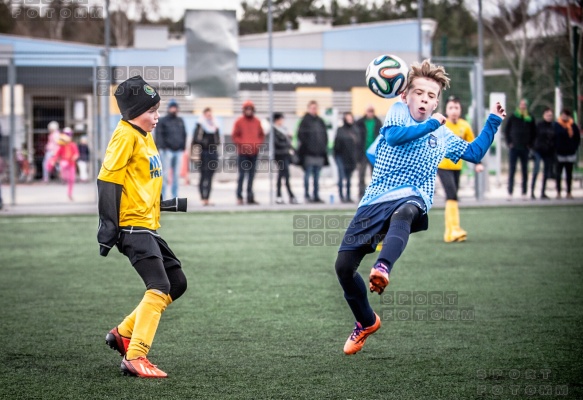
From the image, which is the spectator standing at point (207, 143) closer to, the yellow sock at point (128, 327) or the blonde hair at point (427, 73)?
the blonde hair at point (427, 73)

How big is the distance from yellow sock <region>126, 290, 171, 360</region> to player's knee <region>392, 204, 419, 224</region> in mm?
1627

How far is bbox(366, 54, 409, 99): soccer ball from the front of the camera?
6148 mm

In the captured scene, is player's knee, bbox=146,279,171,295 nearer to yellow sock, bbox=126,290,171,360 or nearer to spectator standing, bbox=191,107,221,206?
yellow sock, bbox=126,290,171,360

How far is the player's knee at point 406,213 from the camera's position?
19.3 feet

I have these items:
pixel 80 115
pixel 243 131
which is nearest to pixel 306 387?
pixel 243 131

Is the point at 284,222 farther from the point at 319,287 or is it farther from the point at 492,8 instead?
the point at 492,8

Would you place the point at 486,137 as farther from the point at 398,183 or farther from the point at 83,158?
the point at 83,158

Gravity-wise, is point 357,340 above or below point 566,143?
below

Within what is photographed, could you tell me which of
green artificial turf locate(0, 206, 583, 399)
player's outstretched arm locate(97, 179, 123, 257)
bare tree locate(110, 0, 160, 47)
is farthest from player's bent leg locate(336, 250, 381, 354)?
bare tree locate(110, 0, 160, 47)

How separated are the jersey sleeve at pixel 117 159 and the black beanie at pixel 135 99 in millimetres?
176

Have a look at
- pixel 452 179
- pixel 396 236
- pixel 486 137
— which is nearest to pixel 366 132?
pixel 452 179

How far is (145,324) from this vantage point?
555 cm

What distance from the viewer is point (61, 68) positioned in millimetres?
23641

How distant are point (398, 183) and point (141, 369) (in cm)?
213
